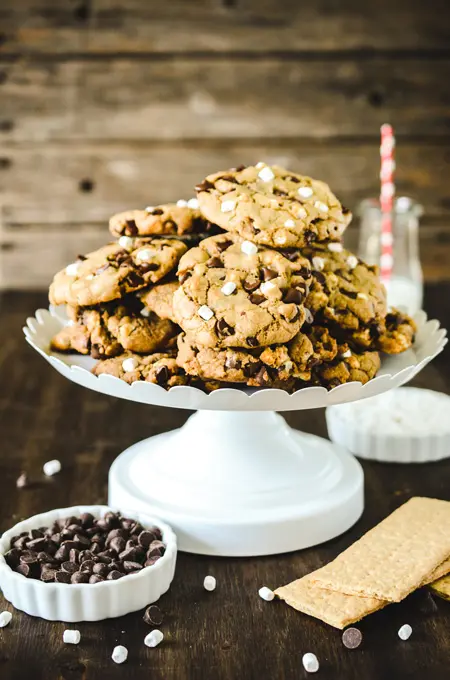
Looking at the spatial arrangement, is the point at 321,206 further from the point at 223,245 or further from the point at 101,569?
the point at 101,569

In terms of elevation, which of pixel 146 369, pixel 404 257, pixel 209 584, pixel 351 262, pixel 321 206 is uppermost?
pixel 321 206

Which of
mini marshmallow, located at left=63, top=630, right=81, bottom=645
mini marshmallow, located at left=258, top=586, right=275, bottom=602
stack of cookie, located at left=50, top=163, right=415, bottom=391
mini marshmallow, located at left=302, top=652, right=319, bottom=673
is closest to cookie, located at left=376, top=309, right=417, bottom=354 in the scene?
stack of cookie, located at left=50, top=163, right=415, bottom=391

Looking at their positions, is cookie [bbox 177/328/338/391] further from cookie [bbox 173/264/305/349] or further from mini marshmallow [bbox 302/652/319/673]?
mini marshmallow [bbox 302/652/319/673]

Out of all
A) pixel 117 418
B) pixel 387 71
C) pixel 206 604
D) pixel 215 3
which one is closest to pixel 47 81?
pixel 215 3

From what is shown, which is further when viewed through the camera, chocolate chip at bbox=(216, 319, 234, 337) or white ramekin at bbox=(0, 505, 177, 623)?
chocolate chip at bbox=(216, 319, 234, 337)

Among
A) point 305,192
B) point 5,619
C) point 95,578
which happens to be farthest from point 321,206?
point 5,619

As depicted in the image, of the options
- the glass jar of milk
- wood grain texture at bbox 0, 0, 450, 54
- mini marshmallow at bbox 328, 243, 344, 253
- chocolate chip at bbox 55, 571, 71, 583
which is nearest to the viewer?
chocolate chip at bbox 55, 571, 71, 583

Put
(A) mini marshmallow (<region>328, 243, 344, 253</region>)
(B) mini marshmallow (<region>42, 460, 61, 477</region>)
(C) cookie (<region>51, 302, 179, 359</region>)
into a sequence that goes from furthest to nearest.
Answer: (B) mini marshmallow (<region>42, 460, 61, 477</region>) → (A) mini marshmallow (<region>328, 243, 344, 253</region>) → (C) cookie (<region>51, 302, 179, 359</region>)

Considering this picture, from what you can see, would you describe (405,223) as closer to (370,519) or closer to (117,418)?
(117,418)
